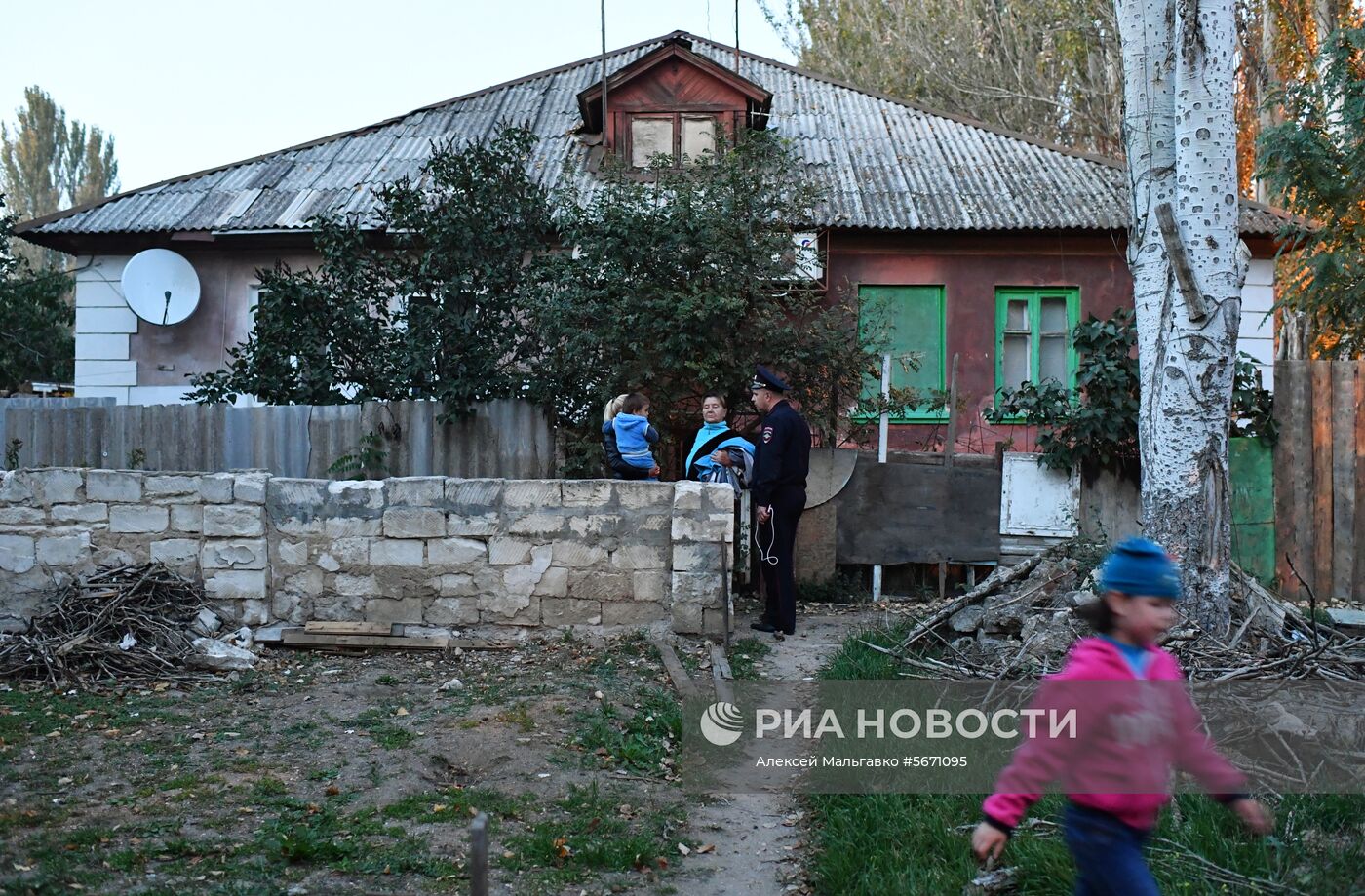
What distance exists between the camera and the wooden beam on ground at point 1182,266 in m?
6.32

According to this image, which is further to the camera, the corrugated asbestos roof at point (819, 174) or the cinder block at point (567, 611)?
the corrugated asbestos roof at point (819, 174)

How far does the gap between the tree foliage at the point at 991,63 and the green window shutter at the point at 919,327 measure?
426 inches

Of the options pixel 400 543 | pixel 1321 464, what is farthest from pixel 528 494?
pixel 1321 464

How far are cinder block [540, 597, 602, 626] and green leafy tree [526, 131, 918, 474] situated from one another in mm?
2022

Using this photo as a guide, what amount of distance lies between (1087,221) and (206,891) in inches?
494

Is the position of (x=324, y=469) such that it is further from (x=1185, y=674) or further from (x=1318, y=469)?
(x=1318, y=469)

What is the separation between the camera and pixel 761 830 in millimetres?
4902

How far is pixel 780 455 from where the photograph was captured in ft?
27.3

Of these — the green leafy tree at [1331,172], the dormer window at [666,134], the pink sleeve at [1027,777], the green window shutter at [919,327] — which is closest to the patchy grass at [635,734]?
the pink sleeve at [1027,777]

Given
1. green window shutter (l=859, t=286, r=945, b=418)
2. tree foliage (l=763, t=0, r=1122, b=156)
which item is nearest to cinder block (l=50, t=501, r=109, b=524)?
green window shutter (l=859, t=286, r=945, b=418)

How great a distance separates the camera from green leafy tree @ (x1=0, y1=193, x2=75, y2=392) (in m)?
16.7

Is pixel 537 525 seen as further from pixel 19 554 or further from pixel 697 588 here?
pixel 19 554

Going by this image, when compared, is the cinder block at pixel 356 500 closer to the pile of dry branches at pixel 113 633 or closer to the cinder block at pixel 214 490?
the cinder block at pixel 214 490

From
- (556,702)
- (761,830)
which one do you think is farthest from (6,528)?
(761,830)
